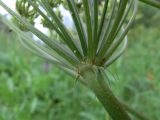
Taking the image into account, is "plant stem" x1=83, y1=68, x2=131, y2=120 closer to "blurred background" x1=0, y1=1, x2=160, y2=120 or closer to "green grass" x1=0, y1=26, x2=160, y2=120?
"blurred background" x1=0, y1=1, x2=160, y2=120

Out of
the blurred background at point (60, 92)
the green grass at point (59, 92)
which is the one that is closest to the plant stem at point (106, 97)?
the blurred background at point (60, 92)

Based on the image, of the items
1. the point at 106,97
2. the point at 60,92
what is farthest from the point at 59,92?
the point at 106,97

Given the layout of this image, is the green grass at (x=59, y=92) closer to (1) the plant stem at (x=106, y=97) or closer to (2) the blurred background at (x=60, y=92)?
(2) the blurred background at (x=60, y=92)

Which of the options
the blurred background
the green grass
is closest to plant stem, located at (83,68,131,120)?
the blurred background

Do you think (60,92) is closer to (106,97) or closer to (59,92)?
(59,92)

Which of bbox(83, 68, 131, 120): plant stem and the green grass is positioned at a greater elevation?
bbox(83, 68, 131, 120): plant stem

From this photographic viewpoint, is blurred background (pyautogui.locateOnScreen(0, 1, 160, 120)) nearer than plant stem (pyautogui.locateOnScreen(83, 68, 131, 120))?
No

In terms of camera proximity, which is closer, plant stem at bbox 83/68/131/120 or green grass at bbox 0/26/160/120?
plant stem at bbox 83/68/131/120

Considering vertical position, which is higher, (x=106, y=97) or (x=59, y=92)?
(x=106, y=97)
